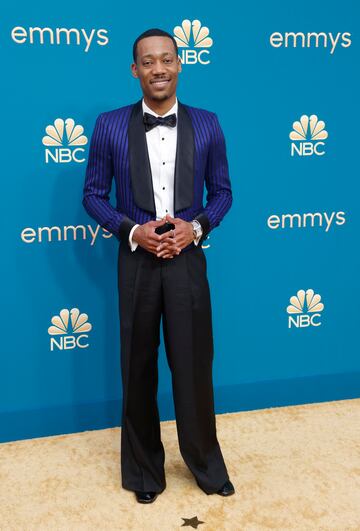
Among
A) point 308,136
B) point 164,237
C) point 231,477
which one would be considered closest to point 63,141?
point 164,237

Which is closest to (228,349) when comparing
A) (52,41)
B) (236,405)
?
(236,405)

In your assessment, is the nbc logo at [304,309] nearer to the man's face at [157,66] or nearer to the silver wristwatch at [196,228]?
the silver wristwatch at [196,228]

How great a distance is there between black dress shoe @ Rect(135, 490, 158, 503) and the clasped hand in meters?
1.00

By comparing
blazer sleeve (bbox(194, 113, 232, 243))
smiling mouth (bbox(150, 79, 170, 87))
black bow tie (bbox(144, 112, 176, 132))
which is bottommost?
blazer sleeve (bbox(194, 113, 232, 243))

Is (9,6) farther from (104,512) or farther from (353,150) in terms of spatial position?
(104,512)

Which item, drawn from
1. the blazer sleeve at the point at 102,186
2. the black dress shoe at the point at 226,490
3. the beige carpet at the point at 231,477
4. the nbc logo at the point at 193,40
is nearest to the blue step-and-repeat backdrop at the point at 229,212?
the nbc logo at the point at 193,40

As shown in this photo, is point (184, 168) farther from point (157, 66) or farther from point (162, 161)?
point (157, 66)

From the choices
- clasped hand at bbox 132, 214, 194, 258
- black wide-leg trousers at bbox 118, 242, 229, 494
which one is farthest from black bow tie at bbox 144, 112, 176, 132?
black wide-leg trousers at bbox 118, 242, 229, 494

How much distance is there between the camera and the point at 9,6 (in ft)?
9.53

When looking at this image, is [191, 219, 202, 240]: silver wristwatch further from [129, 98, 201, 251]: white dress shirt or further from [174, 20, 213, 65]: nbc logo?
[174, 20, 213, 65]: nbc logo

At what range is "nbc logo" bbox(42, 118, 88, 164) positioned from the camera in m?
3.06

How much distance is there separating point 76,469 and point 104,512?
39cm

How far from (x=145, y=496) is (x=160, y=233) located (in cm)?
109

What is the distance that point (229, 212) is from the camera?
3.34m
